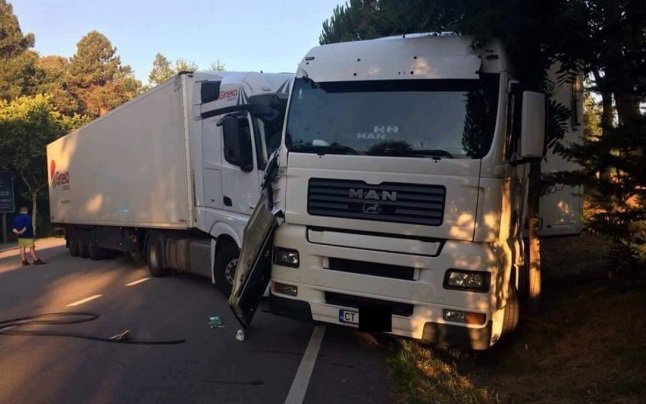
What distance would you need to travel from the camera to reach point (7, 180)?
31.6 m

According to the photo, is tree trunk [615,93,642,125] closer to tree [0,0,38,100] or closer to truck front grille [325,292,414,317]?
truck front grille [325,292,414,317]

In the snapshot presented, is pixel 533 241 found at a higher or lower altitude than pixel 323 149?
lower

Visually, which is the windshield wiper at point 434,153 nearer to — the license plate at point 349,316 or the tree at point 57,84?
the license plate at point 349,316

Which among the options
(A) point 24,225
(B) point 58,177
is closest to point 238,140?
(A) point 24,225

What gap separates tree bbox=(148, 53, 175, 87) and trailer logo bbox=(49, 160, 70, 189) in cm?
5026

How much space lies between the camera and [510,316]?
624 cm

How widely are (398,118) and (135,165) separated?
8.12m

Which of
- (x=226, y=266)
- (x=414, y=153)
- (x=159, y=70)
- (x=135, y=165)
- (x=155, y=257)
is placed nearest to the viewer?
(x=414, y=153)

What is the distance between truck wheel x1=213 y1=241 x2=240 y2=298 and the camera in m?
9.37

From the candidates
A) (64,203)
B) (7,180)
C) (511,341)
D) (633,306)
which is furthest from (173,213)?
(7,180)

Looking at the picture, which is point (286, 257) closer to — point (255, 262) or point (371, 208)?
point (255, 262)

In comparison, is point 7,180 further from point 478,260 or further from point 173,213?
point 478,260

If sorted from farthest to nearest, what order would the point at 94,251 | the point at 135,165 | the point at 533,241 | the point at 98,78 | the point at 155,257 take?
the point at 98,78 < the point at 94,251 < the point at 135,165 < the point at 155,257 < the point at 533,241

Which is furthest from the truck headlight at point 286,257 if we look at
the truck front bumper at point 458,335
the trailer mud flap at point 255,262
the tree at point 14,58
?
the tree at point 14,58
